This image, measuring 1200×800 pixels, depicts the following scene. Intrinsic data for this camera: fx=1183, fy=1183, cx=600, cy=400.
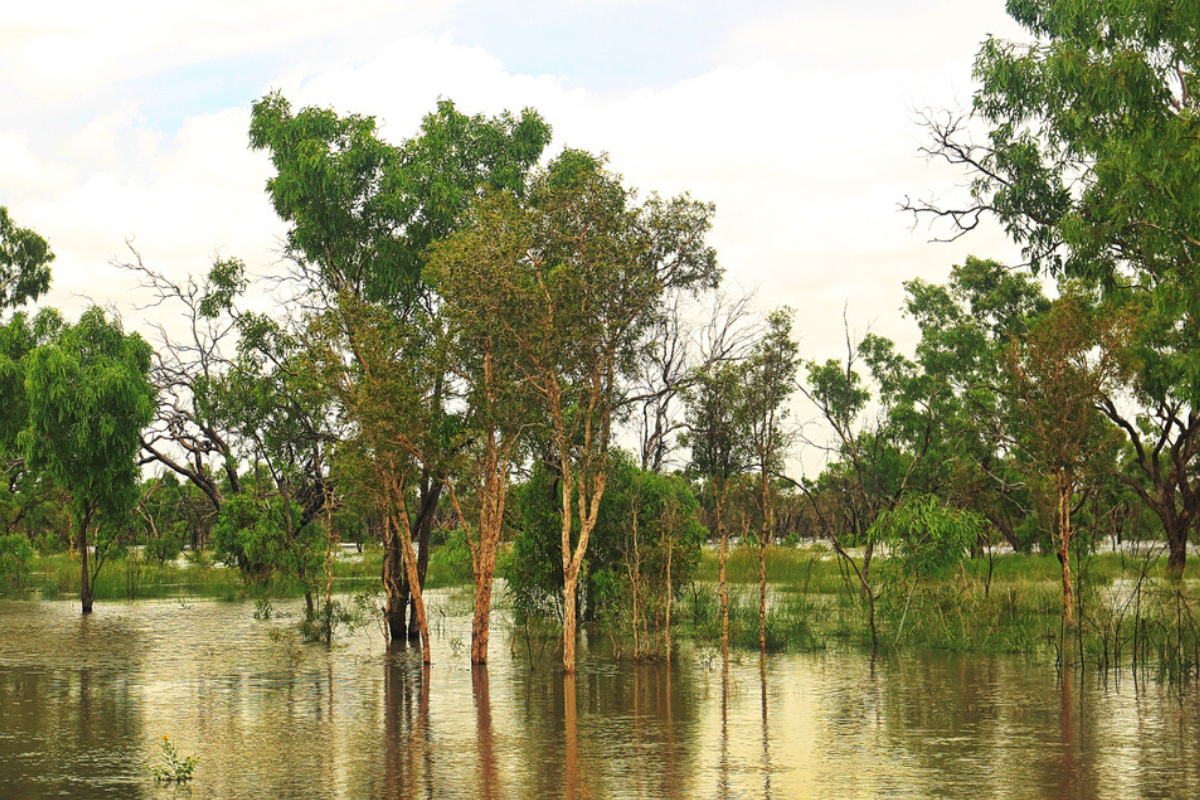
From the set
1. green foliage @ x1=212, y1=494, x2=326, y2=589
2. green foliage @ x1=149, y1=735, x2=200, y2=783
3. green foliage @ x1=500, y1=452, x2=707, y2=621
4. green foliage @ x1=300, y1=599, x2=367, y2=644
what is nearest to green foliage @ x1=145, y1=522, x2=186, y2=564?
green foliage @ x1=212, y1=494, x2=326, y2=589

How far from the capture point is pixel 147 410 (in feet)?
127

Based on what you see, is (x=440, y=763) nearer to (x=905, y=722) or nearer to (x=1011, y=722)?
(x=905, y=722)

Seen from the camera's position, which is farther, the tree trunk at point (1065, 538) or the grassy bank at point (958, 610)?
the grassy bank at point (958, 610)

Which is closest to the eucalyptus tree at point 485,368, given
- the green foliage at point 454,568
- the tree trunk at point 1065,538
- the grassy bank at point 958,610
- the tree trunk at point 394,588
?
the tree trunk at point 394,588

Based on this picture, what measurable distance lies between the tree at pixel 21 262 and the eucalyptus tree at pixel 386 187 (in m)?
27.3

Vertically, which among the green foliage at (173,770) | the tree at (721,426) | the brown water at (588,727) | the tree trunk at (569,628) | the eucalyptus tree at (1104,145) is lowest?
the brown water at (588,727)

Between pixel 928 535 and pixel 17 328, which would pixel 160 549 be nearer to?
pixel 17 328

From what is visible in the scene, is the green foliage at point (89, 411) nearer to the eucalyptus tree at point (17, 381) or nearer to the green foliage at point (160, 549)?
the eucalyptus tree at point (17, 381)

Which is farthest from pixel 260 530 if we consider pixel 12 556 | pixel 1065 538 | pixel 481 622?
pixel 1065 538

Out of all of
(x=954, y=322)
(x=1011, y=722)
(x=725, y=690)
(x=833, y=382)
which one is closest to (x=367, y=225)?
(x=725, y=690)

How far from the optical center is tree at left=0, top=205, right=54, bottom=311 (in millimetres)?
52875

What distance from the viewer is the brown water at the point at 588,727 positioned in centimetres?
1332

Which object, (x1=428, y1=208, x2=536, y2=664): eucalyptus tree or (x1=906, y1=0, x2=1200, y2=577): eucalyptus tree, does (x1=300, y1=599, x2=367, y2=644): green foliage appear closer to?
(x1=428, y1=208, x2=536, y2=664): eucalyptus tree

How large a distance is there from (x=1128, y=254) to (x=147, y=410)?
1165 inches
